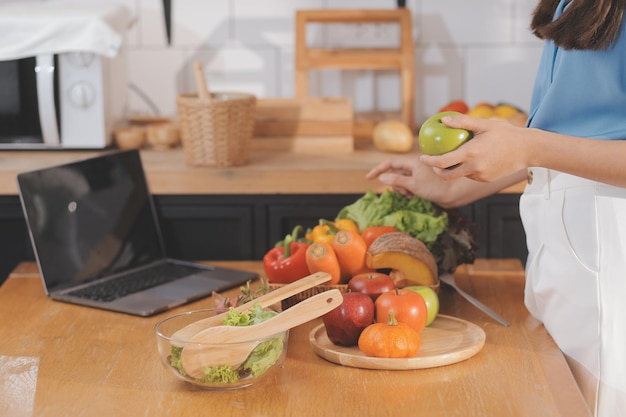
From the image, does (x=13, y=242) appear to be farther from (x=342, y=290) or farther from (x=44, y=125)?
(x=342, y=290)

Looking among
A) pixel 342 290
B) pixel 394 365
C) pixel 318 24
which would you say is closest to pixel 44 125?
pixel 318 24

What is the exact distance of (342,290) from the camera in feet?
4.84

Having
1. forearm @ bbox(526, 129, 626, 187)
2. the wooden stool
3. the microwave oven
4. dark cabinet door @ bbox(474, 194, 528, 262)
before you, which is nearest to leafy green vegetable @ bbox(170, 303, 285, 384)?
forearm @ bbox(526, 129, 626, 187)

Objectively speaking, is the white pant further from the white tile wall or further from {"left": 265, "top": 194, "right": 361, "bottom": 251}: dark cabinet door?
the white tile wall

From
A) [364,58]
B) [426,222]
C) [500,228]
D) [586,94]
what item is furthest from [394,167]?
[364,58]

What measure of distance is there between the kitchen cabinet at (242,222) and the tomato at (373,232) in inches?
35.4

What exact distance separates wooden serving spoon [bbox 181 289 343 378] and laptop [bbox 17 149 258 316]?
0.37 m

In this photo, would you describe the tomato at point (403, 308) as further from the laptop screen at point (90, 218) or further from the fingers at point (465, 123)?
the laptop screen at point (90, 218)

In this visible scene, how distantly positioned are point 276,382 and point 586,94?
635 millimetres

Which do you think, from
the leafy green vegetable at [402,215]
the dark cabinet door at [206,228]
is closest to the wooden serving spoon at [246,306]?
the leafy green vegetable at [402,215]

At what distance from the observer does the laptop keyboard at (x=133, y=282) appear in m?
1.64

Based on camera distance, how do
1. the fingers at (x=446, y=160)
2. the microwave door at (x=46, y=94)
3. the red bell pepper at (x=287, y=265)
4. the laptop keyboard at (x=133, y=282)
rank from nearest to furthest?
the fingers at (x=446, y=160) < the red bell pepper at (x=287, y=265) < the laptop keyboard at (x=133, y=282) < the microwave door at (x=46, y=94)

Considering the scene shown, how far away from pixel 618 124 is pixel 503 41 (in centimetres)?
170

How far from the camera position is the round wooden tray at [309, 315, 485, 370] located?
4.11 ft
